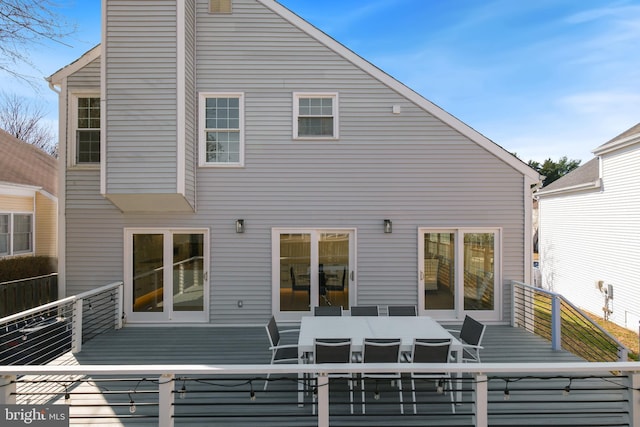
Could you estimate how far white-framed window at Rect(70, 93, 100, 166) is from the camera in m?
8.07

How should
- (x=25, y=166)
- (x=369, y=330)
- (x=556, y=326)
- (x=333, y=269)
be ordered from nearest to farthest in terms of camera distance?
1. (x=369, y=330)
2. (x=556, y=326)
3. (x=333, y=269)
4. (x=25, y=166)

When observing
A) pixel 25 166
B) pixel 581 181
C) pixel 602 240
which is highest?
pixel 25 166

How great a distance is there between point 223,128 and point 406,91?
419cm

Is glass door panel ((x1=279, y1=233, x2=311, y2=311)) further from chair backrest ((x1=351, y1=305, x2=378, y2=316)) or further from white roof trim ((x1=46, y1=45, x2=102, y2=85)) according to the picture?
white roof trim ((x1=46, y1=45, x2=102, y2=85))

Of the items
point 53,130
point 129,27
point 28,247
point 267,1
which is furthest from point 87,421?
point 53,130

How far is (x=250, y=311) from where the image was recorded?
796 centimetres

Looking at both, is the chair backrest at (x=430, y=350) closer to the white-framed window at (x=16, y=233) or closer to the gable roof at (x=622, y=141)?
the gable roof at (x=622, y=141)

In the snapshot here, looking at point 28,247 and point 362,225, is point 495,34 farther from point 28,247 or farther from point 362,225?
point 28,247

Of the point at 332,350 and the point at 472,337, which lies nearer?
the point at 332,350

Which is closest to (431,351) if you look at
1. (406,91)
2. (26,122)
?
(406,91)

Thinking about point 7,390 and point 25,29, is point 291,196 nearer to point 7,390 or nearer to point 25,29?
point 25,29

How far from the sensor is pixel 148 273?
8008 millimetres

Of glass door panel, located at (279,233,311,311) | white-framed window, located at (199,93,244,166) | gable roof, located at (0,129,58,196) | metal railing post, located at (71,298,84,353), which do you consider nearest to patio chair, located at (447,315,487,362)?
glass door panel, located at (279,233,311,311)

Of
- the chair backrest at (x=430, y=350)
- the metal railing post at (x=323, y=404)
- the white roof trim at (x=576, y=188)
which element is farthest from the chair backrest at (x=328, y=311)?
the white roof trim at (x=576, y=188)
